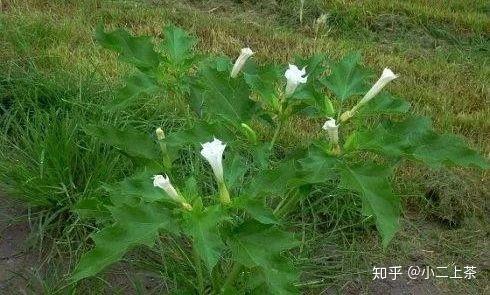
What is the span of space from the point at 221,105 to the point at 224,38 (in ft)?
9.72

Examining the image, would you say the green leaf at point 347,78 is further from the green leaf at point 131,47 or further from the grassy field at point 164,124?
the grassy field at point 164,124

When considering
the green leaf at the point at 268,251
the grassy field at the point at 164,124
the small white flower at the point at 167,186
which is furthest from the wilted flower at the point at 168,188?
the grassy field at the point at 164,124

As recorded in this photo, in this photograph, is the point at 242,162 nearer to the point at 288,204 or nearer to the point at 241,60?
the point at 288,204

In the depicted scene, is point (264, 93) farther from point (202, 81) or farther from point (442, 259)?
point (442, 259)

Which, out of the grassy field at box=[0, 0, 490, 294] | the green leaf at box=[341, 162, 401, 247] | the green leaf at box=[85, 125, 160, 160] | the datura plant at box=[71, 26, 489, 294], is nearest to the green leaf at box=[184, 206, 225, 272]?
the datura plant at box=[71, 26, 489, 294]

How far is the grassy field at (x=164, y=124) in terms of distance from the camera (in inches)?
105

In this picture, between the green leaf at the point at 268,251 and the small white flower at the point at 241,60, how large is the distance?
50 centimetres

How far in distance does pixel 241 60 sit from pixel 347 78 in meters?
0.29

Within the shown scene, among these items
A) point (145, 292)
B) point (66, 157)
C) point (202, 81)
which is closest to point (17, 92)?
point (66, 157)

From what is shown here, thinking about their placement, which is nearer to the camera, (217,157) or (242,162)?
(217,157)

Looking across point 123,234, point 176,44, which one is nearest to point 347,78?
point 176,44

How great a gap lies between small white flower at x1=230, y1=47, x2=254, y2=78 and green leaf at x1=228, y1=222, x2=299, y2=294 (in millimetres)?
504

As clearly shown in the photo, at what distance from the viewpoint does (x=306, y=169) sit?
1.68 m

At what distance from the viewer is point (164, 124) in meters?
3.22
